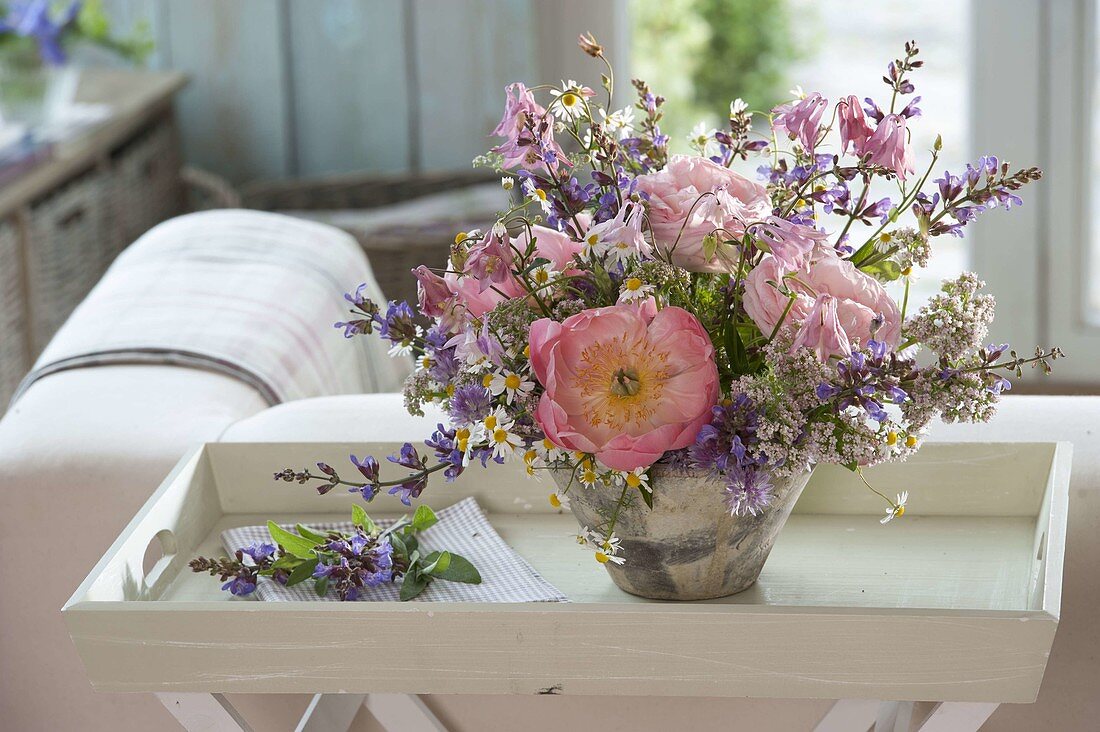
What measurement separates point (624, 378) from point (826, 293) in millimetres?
132

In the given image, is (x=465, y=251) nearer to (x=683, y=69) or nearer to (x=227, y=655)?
(x=227, y=655)

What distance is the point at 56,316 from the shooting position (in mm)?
2430

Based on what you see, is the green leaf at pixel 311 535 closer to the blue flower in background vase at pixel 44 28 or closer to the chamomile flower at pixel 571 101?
the chamomile flower at pixel 571 101

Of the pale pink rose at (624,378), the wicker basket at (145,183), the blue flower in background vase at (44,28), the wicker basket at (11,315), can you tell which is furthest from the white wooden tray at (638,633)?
the wicker basket at (145,183)

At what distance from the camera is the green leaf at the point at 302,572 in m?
0.96

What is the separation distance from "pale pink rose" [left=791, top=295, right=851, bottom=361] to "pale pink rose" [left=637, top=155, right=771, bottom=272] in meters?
0.07

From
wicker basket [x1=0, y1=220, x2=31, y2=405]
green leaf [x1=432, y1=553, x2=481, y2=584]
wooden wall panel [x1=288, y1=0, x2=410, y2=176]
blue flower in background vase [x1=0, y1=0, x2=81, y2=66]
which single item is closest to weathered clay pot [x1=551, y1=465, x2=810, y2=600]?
green leaf [x1=432, y1=553, x2=481, y2=584]

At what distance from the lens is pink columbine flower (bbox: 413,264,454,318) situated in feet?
2.80

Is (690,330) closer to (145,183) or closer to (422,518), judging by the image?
(422,518)

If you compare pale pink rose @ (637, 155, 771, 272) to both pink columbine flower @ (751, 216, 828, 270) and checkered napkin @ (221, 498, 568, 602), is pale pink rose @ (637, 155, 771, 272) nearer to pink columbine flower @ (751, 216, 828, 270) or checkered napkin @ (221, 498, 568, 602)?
pink columbine flower @ (751, 216, 828, 270)

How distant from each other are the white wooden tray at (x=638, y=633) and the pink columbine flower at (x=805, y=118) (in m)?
0.29

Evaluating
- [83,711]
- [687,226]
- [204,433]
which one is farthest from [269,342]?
[687,226]

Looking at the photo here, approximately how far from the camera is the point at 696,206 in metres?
0.80

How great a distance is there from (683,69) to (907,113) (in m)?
3.42
